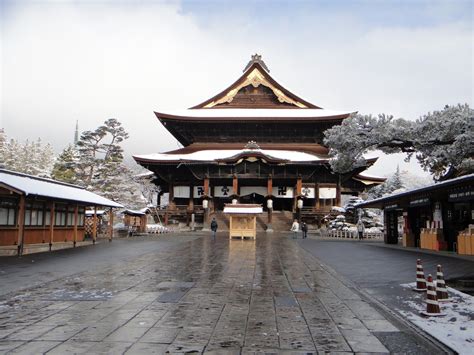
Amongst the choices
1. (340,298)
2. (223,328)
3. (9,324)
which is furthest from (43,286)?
(340,298)

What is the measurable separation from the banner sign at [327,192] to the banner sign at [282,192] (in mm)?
3204

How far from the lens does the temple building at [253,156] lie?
43750mm

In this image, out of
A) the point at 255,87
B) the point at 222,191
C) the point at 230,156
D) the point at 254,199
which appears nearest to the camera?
the point at 230,156

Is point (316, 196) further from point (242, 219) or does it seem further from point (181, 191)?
point (242, 219)

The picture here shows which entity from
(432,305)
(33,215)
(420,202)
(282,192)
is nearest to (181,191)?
(282,192)

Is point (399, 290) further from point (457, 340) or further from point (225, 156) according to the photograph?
point (225, 156)

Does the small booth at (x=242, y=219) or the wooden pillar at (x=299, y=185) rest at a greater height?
the wooden pillar at (x=299, y=185)

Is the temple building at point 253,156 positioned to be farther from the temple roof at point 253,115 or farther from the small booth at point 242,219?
the small booth at point 242,219

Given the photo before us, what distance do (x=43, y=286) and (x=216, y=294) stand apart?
4.17 metres

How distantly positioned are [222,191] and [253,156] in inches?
268

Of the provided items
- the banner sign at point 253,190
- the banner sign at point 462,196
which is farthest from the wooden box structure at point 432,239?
the banner sign at point 253,190

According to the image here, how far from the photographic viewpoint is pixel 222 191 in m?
47.3

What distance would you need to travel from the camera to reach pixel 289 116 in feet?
157

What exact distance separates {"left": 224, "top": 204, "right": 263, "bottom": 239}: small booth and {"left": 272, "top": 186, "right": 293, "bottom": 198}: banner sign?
18126mm
